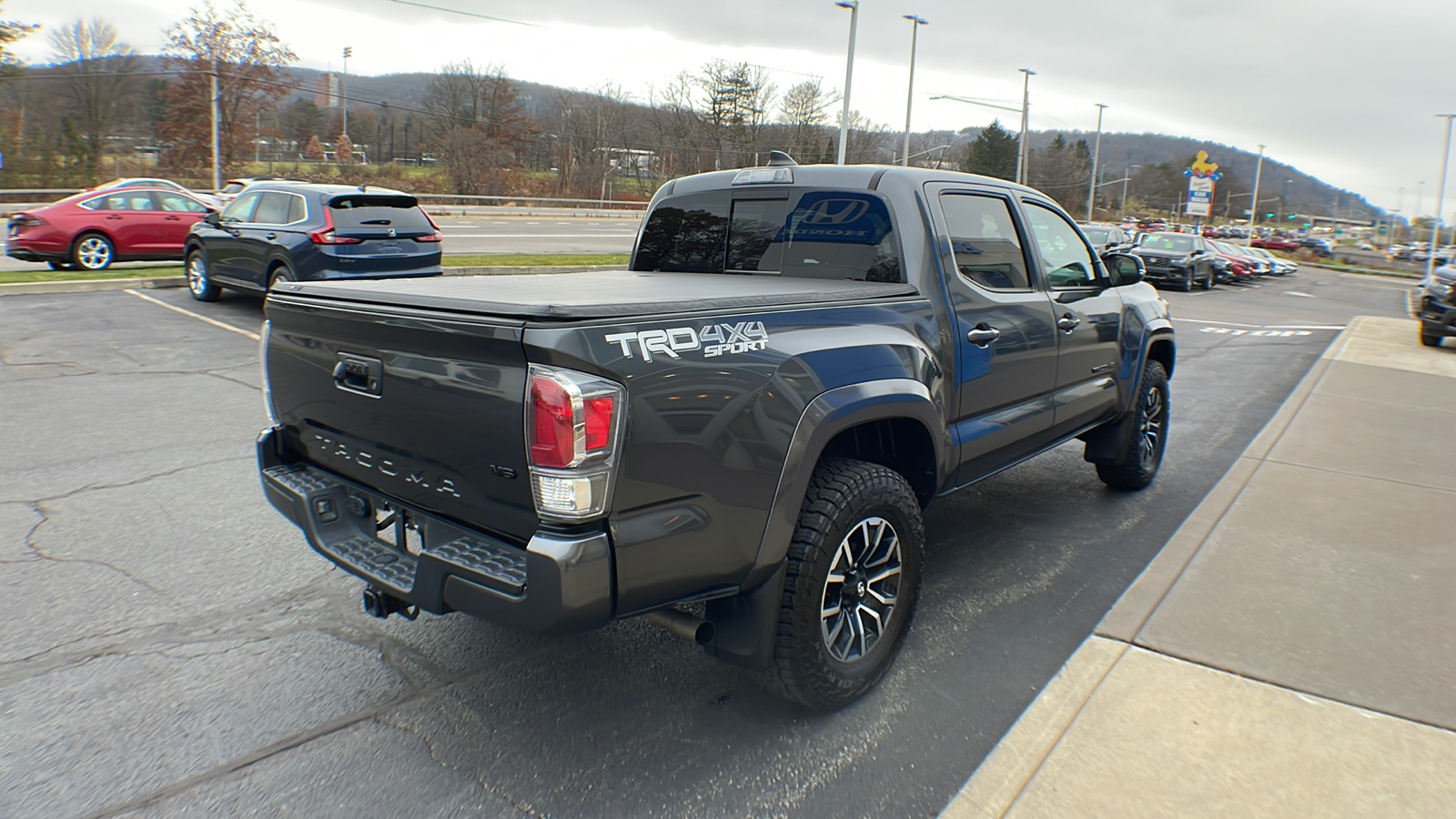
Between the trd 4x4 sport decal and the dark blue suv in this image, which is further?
the dark blue suv

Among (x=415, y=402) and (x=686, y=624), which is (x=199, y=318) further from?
(x=686, y=624)

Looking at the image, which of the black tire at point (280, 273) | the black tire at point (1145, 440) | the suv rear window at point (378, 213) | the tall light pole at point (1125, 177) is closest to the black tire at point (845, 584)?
the black tire at point (1145, 440)

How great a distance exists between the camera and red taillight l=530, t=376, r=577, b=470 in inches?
89.2

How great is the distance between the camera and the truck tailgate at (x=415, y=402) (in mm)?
2395

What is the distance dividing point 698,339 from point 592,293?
22.3 inches

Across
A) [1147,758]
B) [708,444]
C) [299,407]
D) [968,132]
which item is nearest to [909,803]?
[1147,758]

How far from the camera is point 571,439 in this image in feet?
7.46

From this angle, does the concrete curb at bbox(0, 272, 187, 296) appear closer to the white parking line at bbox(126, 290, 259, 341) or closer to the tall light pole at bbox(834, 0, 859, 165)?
the white parking line at bbox(126, 290, 259, 341)

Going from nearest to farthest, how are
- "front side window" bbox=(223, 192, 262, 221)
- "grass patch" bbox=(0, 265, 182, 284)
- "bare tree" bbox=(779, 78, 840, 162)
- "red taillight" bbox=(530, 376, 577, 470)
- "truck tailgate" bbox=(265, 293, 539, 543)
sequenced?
"red taillight" bbox=(530, 376, 577, 470) < "truck tailgate" bbox=(265, 293, 539, 543) < "front side window" bbox=(223, 192, 262, 221) < "grass patch" bbox=(0, 265, 182, 284) < "bare tree" bbox=(779, 78, 840, 162)

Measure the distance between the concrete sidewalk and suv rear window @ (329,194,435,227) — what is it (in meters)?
9.71

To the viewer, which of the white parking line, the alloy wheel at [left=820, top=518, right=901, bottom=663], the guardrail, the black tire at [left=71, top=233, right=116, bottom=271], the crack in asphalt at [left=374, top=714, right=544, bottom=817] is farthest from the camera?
the guardrail

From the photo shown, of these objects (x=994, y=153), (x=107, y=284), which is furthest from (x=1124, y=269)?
(x=994, y=153)

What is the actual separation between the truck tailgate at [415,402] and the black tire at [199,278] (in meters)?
10.8

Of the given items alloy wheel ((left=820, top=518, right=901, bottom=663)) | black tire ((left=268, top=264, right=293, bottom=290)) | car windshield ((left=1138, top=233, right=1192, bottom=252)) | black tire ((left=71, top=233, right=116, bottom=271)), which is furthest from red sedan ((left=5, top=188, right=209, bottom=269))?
car windshield ((left=1138, top=233, right=1192, bottom=252))
